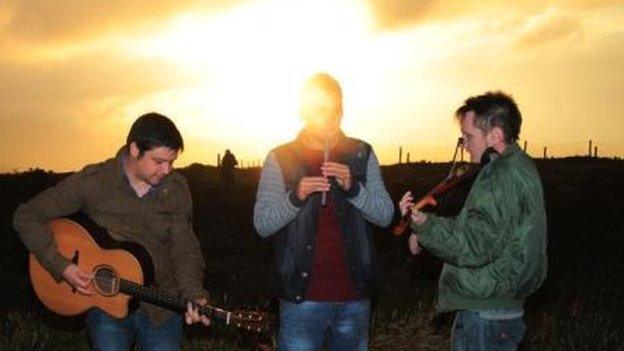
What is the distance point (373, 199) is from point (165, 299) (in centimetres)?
136

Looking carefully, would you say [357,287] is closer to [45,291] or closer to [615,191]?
[45,291]

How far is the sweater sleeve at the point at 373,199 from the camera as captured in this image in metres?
5.34

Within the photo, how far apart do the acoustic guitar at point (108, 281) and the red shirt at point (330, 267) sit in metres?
0.39

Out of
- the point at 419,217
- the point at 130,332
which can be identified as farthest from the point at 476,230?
the point at 130,332

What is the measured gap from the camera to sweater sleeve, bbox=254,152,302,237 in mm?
5297

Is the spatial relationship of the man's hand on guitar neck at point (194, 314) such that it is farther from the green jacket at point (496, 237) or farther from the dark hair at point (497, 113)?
the dark hair at point (497, 113)

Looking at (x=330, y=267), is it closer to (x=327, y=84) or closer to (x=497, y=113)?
(x=327, y=84)

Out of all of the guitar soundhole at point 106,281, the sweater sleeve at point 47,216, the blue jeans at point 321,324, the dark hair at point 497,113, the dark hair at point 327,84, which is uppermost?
the dark hair at point 327,84

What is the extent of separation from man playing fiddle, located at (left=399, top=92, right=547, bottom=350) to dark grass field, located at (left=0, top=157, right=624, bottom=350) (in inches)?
15.8

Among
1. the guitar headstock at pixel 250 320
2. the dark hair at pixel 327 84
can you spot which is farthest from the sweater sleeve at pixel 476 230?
the guitar headstock at pixel 250 320

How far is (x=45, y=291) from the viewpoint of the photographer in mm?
5770

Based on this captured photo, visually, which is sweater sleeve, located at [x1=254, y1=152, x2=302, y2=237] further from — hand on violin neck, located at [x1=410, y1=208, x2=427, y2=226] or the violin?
hand on violin neck, located at [x1=410, y1=208, x2=427, y2=226]

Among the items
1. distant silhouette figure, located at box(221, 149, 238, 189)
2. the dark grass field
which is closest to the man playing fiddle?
the dark grass field

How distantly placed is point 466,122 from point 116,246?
2.18 meters
